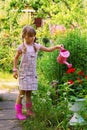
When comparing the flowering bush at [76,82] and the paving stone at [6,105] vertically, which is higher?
the flowering bush at [76,82]

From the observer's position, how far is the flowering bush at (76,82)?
5.22 meters

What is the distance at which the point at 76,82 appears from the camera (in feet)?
17.8

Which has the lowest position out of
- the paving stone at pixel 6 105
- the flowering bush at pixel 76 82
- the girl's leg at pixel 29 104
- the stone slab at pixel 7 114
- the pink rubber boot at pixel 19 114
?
the paving stone at pixel 6 105

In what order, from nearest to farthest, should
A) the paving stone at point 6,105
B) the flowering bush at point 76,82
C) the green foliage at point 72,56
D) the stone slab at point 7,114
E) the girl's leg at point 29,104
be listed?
1. the flowering bush at point 76,82
2. the girl's leg at point 29,104
3. the stone slab at point 7,114
4. the green foliage at point 72,56
5. the paving stone at point 6,105

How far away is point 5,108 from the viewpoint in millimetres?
6383

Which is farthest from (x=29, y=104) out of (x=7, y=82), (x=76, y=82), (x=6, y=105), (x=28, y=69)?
(x=7, y=82)

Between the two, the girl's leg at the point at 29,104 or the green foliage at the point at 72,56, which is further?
the green foliage at the point at 72,56

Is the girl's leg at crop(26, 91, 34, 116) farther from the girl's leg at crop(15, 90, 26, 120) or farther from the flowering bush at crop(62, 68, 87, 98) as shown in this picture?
the flowering bush at crop(62, 68, 87, 98)

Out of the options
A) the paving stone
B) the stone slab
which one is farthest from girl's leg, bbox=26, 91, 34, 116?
the paving stone

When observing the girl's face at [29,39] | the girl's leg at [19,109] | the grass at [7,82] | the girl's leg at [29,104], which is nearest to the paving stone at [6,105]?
the girl's leg at [19,109]

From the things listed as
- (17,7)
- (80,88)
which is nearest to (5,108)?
(80,88)

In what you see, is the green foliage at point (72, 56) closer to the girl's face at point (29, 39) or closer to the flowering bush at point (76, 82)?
the flowering bush at point (76, 82)

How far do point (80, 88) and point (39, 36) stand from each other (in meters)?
4.91

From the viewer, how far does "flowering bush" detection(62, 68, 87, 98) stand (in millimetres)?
5217
